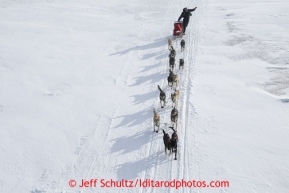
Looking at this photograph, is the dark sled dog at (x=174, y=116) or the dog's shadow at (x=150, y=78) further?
the dog's shadow at (x=150, y=78)

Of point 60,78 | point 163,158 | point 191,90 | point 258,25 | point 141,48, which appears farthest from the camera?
point 258,25

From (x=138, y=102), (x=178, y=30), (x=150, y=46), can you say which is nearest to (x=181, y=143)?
(x=138, y=102)

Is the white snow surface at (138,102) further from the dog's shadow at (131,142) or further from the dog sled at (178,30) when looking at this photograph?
the dog sled at (178,30)

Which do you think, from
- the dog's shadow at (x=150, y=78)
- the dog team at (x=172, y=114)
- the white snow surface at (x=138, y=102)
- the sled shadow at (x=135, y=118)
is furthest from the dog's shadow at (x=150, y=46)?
the sled shadow at (x=135, y=118)

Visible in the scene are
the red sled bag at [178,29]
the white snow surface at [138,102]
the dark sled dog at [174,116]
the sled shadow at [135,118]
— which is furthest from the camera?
the red sled bag at [178,29]

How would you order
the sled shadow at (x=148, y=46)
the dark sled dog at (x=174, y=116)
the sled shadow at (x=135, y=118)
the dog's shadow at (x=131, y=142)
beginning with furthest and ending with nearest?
the sled shadow at (x=148, y=46) < the sled shadow at (x=135, y=118) < the dark sled dog at (x=174, y=116) < the dog's shadow at (x=131, y=142)

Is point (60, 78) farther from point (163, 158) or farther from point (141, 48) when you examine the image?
point (163, 158)

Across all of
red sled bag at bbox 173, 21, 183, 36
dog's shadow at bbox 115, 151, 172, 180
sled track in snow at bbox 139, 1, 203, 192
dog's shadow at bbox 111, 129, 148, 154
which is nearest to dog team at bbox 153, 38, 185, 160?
sled track in snow at bbox 139, 1, 203, 192

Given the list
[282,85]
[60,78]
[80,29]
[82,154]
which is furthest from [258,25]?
[82,154]
